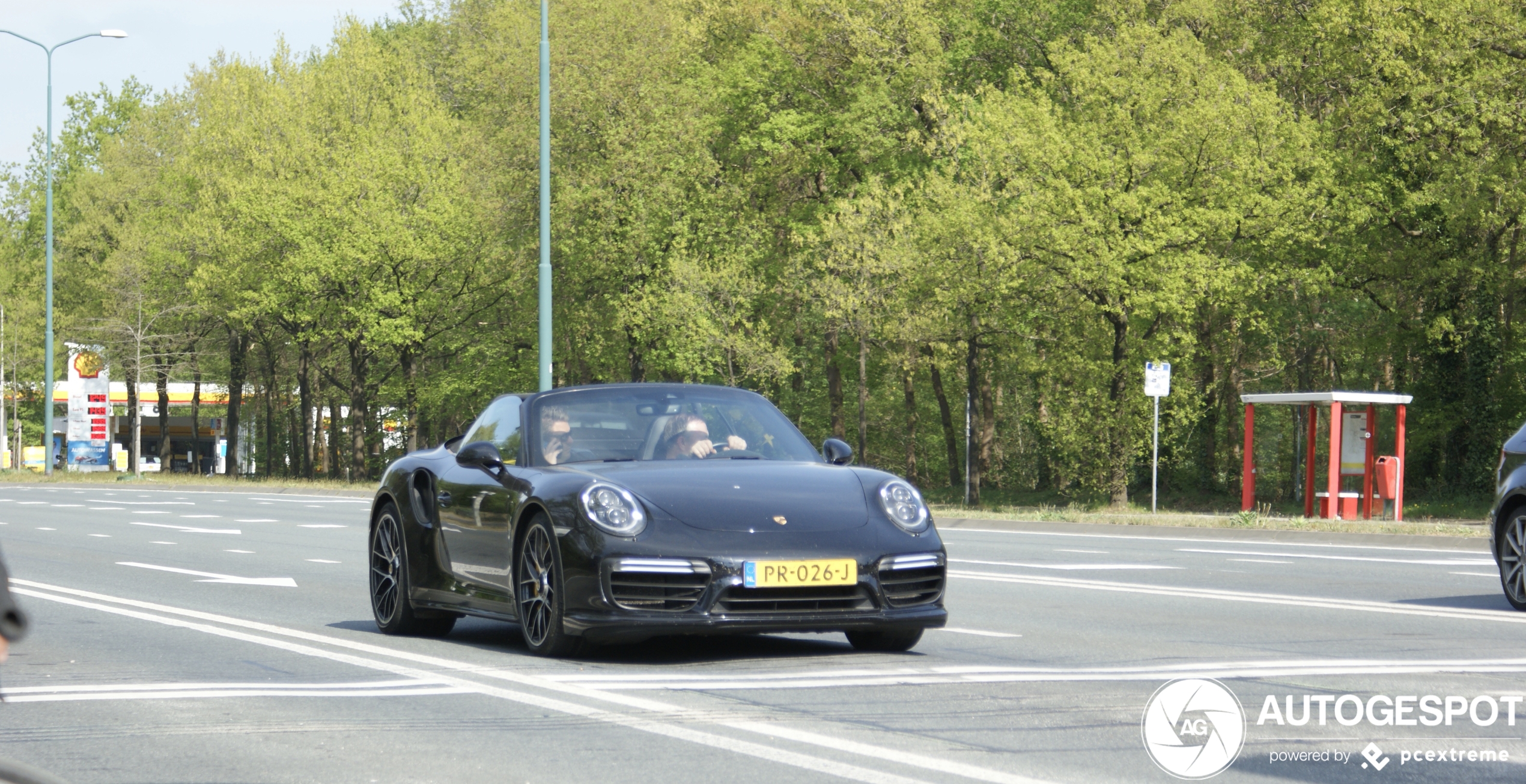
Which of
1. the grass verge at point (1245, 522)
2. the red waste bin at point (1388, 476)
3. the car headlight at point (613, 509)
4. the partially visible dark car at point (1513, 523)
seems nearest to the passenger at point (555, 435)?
the car headlight at point (613, 509)

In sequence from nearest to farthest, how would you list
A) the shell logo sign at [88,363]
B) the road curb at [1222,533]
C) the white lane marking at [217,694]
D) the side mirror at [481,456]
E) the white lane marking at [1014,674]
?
the white lane marking at [217,694], the white lane marking at [1014,674], the side mirror at [481,456], the road curb at [1222,533], the shell logo sign at [88,363]

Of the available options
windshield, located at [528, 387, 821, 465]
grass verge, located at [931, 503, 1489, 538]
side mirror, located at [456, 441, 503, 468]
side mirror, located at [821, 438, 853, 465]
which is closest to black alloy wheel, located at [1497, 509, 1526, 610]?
side mirror, located at [821, 438, 853, 465]

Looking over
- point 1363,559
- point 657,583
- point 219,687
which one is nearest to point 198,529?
point 1363,559

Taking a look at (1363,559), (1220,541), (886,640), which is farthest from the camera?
(1220,541)

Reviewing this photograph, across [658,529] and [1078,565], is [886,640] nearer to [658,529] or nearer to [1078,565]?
[658,529]

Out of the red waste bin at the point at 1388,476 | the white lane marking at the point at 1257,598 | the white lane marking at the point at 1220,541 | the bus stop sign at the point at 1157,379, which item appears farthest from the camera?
the red waste bin at the point at 1388,476

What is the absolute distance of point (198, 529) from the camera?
83.5 ft

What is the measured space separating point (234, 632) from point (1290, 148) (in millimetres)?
32561

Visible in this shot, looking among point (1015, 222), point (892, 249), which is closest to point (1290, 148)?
point (1015, 222)

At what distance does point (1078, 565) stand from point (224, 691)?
1121 centimetres

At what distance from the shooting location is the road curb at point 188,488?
1721 inches

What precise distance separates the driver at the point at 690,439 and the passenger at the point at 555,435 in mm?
512

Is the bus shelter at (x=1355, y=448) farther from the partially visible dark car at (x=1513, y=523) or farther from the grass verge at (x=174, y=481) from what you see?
the grass verge at (x=174, y=481)

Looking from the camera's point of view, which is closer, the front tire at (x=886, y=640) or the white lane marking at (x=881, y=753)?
the white lane marking at (x=881, y=753)
